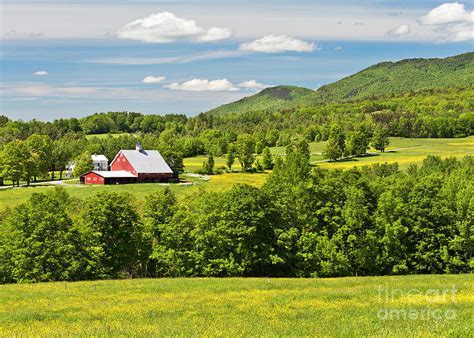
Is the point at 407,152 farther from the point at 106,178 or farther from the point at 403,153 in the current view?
the point at 106,178

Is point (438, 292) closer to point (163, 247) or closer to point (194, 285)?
point (194, 285)

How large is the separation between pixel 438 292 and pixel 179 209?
2867cm

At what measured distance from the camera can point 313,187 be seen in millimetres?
54812

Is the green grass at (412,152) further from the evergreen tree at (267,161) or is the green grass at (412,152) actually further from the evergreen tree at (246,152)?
the evergreen tree at (246,152)

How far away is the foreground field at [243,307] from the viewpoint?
22109 millimetres

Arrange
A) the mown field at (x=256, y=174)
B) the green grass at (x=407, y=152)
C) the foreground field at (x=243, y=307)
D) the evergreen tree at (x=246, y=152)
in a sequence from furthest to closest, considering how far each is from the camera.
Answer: the green grass at (x=407, y=152)
the evergreen tree at (x=246, y=152)
the mown field at (x=256, y=174)
the foreground field at (x=243, y=307)

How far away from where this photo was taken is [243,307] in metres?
29.8

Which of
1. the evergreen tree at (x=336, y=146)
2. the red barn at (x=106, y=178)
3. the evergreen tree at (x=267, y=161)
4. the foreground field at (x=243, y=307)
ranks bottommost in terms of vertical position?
the foreground field at (x=243, y=307)

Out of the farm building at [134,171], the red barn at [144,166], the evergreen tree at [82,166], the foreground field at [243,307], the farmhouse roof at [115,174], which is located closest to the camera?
the foreground field at [243,307]

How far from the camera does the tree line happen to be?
1909 inches

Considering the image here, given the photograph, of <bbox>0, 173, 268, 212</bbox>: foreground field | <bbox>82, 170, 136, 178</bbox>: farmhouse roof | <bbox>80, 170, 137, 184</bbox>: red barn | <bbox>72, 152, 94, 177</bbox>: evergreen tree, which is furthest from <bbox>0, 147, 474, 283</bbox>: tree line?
<bbox>72, 152, 94, 177</bbox>: evergreen tree

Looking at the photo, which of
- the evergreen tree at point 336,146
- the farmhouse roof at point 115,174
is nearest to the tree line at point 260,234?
the farmhouse roof at point 115,174

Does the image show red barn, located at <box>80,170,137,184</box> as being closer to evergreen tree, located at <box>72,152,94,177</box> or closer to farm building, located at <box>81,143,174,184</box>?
farm building, located at <box>81,143,174,184</box>

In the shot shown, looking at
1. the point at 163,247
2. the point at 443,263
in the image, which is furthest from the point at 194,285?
the point at 443,263
